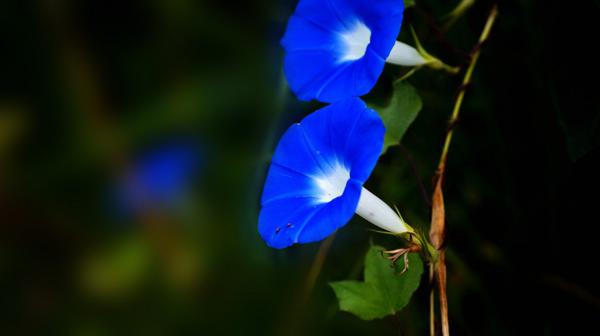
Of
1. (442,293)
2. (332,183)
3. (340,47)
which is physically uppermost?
(340,47)

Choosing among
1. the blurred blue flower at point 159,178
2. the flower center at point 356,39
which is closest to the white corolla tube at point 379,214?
the flower center at point 356,39

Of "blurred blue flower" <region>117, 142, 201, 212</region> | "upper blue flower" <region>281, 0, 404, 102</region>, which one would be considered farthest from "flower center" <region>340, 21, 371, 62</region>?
"blurred blue flower" <region>117, 142, 201, 212</region>

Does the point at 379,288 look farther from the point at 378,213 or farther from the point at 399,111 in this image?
the point at 399,111

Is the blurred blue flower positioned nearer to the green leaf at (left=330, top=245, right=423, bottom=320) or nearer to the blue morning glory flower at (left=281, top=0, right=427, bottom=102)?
the blue morning glory flower at (left=281, top=0, right=427, bottom=102)

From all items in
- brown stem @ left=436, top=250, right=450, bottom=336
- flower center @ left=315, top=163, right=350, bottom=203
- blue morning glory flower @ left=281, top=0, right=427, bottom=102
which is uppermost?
blue morning glory flower @ left=281, top=0, right=427, bottom=102

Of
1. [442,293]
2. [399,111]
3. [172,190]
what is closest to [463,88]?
[399,111]
